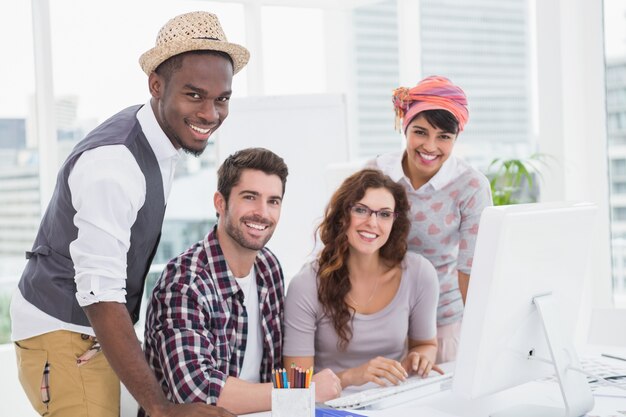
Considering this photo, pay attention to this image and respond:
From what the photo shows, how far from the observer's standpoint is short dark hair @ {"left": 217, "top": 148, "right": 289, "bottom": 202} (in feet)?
6.96

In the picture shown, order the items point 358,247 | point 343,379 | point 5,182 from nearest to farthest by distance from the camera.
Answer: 1. point 343,379
2. point 358,247
3. point 5,182

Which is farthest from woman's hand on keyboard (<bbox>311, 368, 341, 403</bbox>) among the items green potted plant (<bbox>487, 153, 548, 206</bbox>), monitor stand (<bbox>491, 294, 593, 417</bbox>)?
green potted plant (<bbox>487, 153, 548, 206</bbox>)

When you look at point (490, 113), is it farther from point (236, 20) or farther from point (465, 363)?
point (465, 363)

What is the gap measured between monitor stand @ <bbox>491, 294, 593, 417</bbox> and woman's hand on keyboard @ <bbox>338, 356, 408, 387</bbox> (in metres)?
0.35

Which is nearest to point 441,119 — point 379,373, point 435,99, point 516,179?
point 435,99

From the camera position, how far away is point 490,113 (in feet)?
14.1

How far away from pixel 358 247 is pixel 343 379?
0.41 metres

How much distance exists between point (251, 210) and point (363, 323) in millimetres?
479

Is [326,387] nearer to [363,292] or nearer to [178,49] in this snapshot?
[363,292]

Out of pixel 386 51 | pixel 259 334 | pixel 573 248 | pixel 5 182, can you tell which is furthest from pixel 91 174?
pixel 386 51

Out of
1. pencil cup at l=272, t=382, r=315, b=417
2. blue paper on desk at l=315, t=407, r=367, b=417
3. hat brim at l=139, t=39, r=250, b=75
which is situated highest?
hat brim at l=139, t=39, r=250, b=75

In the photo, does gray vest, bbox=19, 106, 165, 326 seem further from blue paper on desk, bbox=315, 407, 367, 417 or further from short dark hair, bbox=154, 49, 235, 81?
blue paper on desk, bbox=315, 407, 367, 417

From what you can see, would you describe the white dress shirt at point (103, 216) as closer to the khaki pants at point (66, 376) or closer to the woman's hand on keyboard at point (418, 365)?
the khaki pants at point (66, 376)

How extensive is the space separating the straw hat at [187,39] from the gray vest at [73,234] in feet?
0.51
